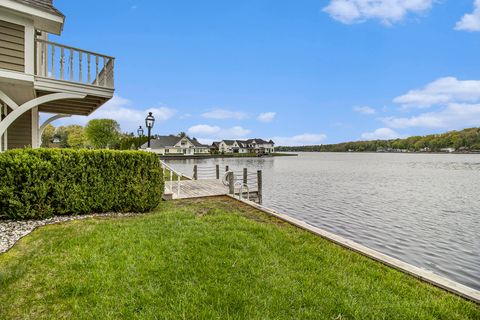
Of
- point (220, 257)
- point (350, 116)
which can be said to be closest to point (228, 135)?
point (350, 116)

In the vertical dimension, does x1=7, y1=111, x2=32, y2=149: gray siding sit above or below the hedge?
above

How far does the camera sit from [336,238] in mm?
5719

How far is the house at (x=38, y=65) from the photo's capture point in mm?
6695

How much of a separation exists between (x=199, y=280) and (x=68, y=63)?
24.3 ft

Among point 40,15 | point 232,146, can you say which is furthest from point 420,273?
point 232,146

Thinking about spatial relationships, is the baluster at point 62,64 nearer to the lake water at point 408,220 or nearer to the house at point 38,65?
the house at point 38,65

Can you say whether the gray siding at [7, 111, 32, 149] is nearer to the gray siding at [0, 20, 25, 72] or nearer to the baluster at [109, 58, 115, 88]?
the gray siding at [0, 20, 25, 72]

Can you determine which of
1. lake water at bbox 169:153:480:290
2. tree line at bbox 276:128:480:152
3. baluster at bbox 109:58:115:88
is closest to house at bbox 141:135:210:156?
lake water at bbox 169:153:480:290

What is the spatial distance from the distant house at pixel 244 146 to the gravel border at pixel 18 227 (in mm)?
90753

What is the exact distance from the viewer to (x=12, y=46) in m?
6.75

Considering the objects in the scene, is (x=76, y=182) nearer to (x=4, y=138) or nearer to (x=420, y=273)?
(x=4, y=138)

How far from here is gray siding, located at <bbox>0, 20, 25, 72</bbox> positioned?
6.63 meters

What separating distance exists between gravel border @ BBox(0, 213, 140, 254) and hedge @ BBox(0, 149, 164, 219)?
14cm

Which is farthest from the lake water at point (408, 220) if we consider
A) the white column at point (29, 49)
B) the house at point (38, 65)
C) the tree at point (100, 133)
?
the tree at point (100, 133)
